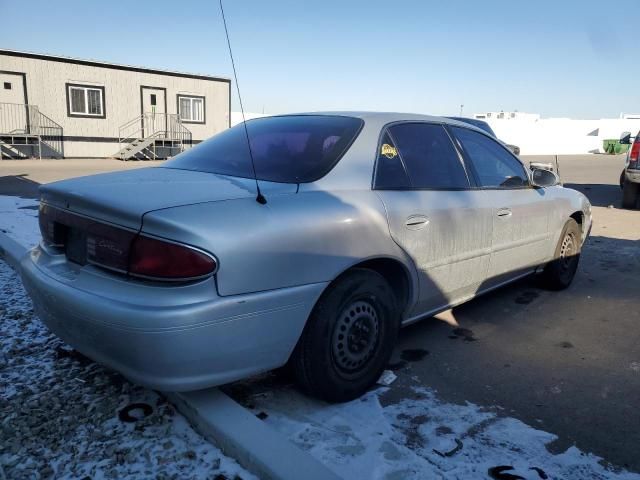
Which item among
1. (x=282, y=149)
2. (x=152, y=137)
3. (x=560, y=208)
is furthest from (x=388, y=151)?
(x=152, y=137)

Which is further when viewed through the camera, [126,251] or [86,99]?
[86,99]

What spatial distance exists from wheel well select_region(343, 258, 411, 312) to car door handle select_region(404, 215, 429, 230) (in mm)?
221

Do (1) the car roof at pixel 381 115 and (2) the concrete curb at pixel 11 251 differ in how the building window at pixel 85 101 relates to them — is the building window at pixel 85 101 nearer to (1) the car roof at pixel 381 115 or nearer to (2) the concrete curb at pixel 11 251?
(2) the concrete curb at pixel 11 251

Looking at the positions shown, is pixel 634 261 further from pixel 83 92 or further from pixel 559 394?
pixel 83 92

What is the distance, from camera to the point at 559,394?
9.69ft

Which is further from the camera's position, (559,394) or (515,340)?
(515,340)

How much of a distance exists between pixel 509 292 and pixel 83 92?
22272mm

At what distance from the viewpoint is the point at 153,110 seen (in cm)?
2445

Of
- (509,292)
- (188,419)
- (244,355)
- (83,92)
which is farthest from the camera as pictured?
(83,92)

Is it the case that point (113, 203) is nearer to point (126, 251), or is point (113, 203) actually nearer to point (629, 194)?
point (126, 251)

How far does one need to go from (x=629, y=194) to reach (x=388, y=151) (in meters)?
9.59

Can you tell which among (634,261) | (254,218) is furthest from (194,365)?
(634,261)

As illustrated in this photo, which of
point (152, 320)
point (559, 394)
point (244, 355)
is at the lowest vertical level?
point (559, 394)

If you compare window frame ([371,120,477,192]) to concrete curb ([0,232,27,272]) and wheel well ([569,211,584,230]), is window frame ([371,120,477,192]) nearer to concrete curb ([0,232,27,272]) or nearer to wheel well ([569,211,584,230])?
wheel well ([569,211,584,230])
